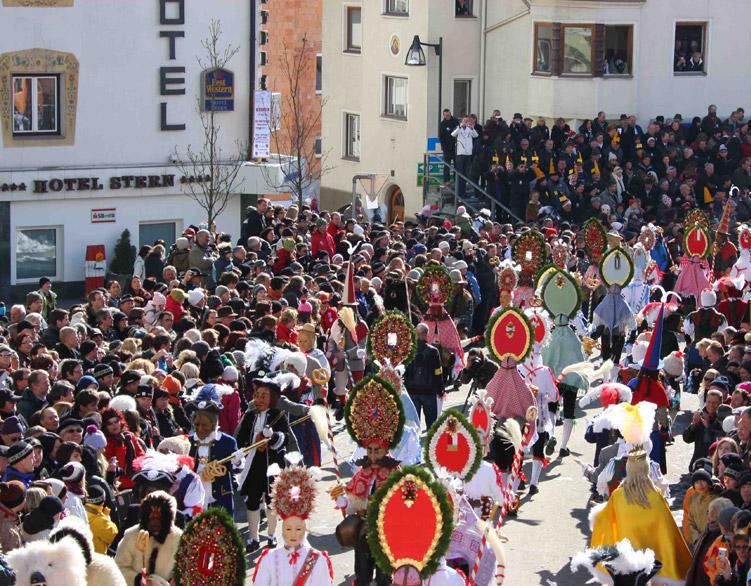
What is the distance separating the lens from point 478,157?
35.3m

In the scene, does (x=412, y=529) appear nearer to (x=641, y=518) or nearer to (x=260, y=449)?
(x=641, y=518)

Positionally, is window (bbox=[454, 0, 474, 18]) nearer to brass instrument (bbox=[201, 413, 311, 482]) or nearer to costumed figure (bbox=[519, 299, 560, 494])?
costumed figure (bbox=[519, 299, 560, 494])

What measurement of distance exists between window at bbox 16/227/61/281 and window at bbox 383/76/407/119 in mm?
13620

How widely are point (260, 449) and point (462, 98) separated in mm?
27680

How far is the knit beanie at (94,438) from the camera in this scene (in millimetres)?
13039

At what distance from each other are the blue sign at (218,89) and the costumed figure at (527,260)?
37.4 ft

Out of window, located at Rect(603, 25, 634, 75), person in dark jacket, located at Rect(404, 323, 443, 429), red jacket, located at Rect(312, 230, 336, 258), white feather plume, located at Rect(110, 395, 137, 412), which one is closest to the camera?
white feather plume, located at Rect(110, 395, 137, 412)

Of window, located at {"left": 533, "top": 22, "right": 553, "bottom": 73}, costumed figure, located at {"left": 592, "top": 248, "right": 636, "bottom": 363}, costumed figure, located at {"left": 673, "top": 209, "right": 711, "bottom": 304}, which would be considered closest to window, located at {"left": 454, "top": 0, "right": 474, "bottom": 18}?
window, located at {"left": 533, "top": 22, "right": 553, "bottom": 73}

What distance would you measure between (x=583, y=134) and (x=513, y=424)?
20.2 metres

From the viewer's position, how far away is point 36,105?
30812 mm

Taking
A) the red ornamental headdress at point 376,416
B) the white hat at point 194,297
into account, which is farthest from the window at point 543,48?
the red ornamental headdress at point 376,416

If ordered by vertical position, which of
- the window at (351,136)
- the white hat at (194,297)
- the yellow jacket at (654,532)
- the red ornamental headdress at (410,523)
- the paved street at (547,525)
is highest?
the window at (351,136)

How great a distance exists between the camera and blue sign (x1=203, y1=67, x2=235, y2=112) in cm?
3284

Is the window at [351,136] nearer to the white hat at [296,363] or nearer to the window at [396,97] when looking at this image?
the window at [396,97]
